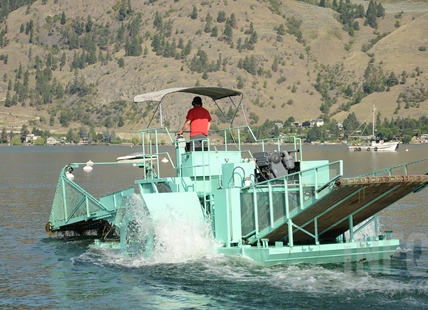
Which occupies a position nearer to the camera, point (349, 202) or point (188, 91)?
point (349, 202)

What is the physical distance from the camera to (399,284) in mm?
18062

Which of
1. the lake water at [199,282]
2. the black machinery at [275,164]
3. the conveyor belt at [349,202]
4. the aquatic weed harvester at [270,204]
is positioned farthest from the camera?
the black machinery at [275,164]

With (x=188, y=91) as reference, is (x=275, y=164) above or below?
below

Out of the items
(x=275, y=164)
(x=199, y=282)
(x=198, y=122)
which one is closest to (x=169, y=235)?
(x=199, y=282)

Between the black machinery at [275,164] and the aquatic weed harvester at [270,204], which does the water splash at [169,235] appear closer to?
the aquatic weed harvester at [270,204]

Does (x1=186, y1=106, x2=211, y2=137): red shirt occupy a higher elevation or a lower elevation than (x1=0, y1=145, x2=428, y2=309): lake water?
higher

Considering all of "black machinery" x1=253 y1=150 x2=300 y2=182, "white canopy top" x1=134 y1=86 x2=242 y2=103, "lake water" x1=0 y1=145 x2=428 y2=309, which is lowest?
"lake water" x1=0 y1=145 x2=428 y2=309

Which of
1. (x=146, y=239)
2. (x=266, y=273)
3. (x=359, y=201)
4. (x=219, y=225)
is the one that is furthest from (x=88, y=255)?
(x=359, y=201)

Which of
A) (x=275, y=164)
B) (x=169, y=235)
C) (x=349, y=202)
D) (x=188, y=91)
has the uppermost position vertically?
(x=188, y=91)

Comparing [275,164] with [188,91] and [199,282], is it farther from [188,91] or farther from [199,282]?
[199,282]

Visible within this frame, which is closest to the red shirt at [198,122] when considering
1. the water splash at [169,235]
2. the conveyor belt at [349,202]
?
the water splash at [169,235]

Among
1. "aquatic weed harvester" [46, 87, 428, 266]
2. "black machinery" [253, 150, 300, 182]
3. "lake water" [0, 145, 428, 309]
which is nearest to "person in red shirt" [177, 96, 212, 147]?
"aquatic weed harvester" [46, 87, 428, 266]

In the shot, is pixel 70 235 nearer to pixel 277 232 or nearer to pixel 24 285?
pixel 24 285

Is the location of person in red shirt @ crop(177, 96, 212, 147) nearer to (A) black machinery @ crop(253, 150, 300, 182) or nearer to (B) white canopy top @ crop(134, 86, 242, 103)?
(B) white canopy top @ crop(134, 86, 242, 103)
